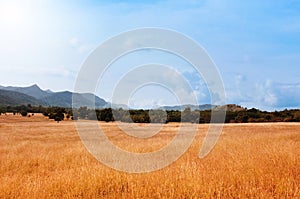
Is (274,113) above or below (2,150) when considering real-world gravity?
above

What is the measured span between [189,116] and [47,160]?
58.6 meters

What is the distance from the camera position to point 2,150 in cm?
1725

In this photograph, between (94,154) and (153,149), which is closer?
(94,154)

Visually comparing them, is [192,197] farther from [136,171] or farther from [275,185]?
[136,171]

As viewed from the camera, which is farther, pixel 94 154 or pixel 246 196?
pixel 94 154

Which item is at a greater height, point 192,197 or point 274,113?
point 274,113

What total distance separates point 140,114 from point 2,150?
63443mm

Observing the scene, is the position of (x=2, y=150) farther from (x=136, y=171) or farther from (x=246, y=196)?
(x=246, y=196)

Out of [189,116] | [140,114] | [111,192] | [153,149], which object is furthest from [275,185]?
[140,114]

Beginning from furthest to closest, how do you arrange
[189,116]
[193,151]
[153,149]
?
[189,116]
[153,149]
[193,151]

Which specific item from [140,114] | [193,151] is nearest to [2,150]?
[193,151]

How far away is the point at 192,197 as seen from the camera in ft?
20.7

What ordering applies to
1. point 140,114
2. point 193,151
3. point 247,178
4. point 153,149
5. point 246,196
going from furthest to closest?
point 140,114
point 153,149
point 193,151
point 247,178
point 246,196

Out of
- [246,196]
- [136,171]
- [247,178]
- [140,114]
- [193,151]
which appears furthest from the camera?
[140,114]
